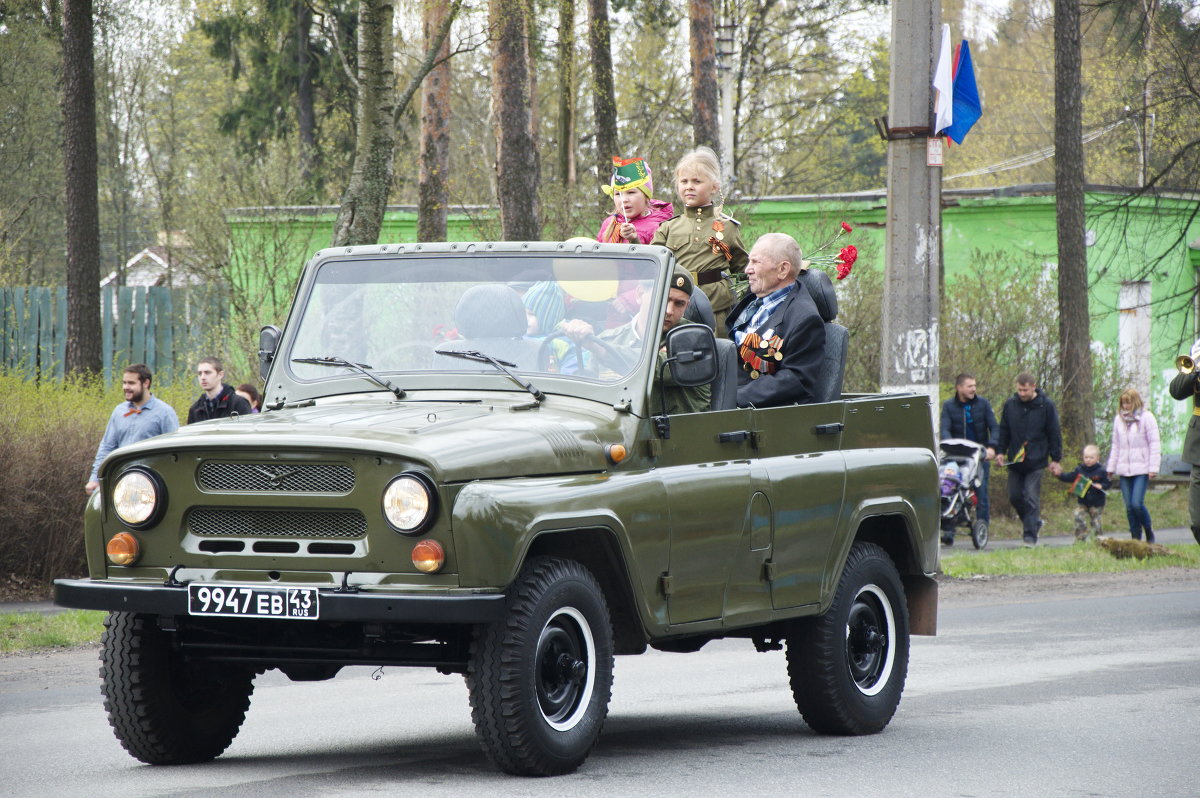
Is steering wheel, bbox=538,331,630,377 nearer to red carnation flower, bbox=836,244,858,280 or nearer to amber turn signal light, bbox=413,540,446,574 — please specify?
amber turn signal light, bbox=413,540,446,574

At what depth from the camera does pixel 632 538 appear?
6559mm

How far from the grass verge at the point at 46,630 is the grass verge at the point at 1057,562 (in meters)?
8.39

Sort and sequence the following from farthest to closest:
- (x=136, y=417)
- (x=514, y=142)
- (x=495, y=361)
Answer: (x=514, y=142) < (x=136, y=417) < (x=495, y=361)

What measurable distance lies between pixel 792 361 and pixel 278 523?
277cm

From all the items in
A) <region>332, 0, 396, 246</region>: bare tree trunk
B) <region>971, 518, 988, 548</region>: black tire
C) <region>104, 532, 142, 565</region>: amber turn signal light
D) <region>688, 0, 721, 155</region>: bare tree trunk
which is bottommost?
<region>971, 518, 988, 548</region>: black tire

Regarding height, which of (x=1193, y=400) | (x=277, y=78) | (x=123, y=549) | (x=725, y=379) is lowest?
(x=123, y=549)

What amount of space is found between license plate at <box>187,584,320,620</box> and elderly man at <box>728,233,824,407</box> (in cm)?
252

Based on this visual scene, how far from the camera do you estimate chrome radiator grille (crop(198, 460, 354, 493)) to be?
607 centimetres

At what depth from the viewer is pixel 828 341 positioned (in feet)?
26.6

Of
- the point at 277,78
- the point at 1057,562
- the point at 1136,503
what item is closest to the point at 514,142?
the point at 1057,562

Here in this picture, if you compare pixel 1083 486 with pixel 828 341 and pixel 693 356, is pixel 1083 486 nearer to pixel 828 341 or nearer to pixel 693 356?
pixel 828 341

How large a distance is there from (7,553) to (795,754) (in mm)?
9727

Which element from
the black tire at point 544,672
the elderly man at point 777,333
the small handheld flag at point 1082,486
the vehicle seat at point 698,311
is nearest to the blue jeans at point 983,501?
the small handheld flag at point 1082,486

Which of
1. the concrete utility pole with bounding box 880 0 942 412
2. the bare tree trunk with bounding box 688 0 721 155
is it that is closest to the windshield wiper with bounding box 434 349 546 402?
the concrete utility pole with bounding box 880 0 942 412
